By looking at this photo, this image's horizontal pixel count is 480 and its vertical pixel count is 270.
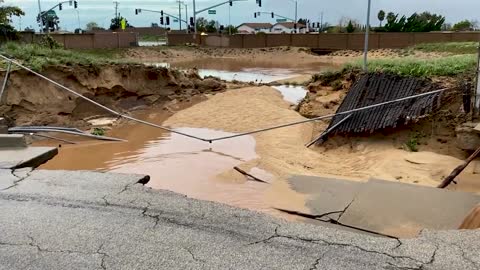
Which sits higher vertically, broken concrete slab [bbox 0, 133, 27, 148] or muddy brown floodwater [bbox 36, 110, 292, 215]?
broken concrete slab [bbox 0, 133, 27, 148]

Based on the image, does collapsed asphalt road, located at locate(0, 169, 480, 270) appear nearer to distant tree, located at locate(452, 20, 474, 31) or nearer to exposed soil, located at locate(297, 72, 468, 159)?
exposed soil, located at locate(297, 72, 468, 159)

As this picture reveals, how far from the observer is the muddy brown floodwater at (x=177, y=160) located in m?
8.66

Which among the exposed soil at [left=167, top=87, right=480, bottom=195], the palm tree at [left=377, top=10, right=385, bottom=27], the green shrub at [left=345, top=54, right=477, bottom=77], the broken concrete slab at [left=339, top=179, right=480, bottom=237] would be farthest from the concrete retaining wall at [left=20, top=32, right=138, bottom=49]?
the broken concrete slab at [left=339, top=179, right=480, bottom=237]

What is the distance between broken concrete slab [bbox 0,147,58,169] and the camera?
275 inches

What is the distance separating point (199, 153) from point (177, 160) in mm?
808

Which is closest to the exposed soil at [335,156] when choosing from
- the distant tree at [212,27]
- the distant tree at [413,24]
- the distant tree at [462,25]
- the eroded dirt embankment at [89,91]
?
the eroded dirt embankment at [89,91]

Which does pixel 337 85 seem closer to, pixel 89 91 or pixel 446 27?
pixel 89 91

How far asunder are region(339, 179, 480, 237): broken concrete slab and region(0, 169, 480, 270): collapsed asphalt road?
1.30 meters

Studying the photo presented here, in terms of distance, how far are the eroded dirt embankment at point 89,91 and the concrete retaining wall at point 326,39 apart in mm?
34150

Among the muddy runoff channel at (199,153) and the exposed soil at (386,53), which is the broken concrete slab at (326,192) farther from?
the exposed soil at (386,53)

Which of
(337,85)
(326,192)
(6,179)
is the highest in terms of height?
(337,85)

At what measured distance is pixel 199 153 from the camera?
1189cm

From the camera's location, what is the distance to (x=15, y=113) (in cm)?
1375

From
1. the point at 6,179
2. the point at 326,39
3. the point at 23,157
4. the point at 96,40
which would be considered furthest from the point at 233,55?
the point at 6,179
